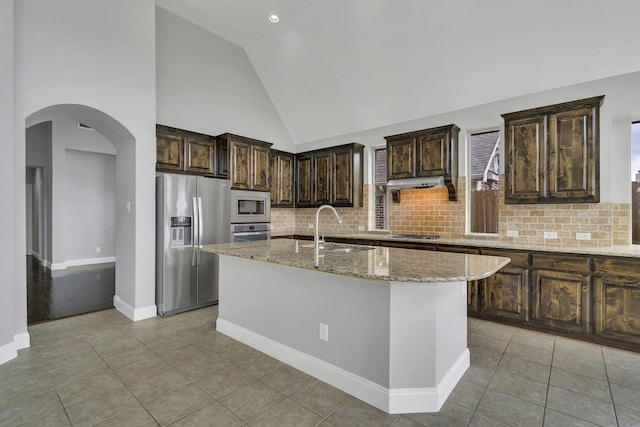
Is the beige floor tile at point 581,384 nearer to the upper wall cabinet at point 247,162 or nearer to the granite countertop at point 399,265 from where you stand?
the granite countertop at point 399,265

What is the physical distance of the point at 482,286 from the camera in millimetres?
3705

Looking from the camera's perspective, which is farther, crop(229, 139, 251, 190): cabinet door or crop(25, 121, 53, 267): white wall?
crop(25, 121, 53, 267): white wall

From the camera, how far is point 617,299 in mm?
2936

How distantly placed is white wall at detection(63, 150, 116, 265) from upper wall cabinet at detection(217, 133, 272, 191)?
448 cm

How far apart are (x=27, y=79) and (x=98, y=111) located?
1.99 ft

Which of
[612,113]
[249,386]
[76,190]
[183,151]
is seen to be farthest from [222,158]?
[612,113]

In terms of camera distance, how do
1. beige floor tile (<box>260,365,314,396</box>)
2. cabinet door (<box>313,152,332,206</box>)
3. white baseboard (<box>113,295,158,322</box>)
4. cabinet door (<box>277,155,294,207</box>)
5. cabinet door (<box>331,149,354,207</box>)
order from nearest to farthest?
beige floor tile (<box>260,365,314,396</box>), white baseboard (<box>113,295,158,322</box>), cabinet door (<box>331,149,354,207</box>), cabinet door (<box>313,152,332,206</box>), cabinet door (<box>277,155,294,207</box>)

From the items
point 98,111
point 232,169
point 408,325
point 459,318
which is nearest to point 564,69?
point 459,318

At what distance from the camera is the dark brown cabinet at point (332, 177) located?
536cm

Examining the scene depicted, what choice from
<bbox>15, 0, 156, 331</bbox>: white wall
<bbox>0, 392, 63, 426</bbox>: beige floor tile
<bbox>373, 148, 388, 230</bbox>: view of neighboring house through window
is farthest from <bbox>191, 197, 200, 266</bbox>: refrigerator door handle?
<bbox>373, 148, 388, 230</bbox>: view of neighboring house through window

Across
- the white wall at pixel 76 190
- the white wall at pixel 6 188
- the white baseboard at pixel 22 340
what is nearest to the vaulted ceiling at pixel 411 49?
the white wall at pixel 6 188

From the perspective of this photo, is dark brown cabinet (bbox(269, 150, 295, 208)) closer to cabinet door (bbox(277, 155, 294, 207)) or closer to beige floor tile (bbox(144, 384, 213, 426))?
cabinet door (bbox(277, 155, 294, 207))

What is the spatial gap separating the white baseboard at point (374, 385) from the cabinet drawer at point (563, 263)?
4.87ft

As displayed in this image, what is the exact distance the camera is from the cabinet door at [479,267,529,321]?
11.3ft
